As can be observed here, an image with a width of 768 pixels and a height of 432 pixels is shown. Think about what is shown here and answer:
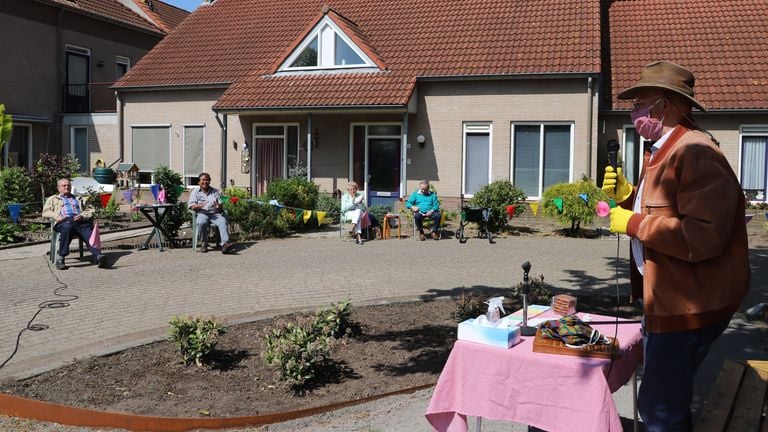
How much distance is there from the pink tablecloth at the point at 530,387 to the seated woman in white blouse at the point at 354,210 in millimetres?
10270

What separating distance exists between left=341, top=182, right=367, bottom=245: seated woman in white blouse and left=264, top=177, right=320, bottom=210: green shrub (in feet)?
4.62

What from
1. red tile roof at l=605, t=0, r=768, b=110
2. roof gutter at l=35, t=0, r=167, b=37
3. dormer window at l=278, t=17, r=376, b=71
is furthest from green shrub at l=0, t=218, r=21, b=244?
red tile roof at l=605, t=0, r=768, b=110

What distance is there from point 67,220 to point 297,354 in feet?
24.0

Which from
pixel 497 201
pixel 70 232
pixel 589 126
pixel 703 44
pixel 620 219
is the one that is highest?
pixel 703 44

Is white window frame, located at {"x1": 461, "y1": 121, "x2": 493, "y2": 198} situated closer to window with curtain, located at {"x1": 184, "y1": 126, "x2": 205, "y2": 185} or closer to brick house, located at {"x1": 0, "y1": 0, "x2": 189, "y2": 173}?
window with curtain, located at {"x1": 184, "y1": 126, "x2": 205, "y2": 185}

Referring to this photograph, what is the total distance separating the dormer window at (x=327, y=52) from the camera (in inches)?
747

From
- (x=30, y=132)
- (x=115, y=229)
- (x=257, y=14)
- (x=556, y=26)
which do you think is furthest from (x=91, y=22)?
(x=556, y=26)

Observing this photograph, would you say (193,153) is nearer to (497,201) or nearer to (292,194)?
(292,194)

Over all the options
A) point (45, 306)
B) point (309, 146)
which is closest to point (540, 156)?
point (309, 146)

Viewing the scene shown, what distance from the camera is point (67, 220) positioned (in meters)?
11.4

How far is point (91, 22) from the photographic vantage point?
87.3ft

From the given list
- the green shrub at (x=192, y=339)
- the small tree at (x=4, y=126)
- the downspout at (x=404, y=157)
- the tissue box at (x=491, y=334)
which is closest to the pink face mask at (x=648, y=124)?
the tissue box at (x=491, y=334)

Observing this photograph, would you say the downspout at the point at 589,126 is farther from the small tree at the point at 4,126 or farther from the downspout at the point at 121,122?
the small tree at the point at 4,126

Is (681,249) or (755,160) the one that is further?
(755,160)
